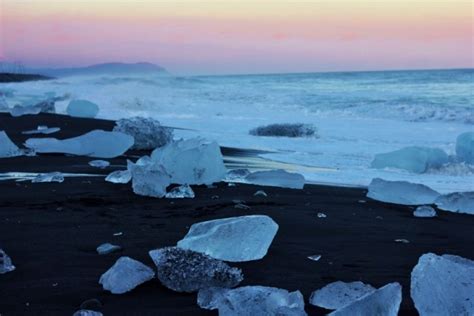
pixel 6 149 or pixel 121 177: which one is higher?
pixel 6 149

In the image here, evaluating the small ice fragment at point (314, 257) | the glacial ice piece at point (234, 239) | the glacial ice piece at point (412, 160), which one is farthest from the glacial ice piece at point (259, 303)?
the glacial ice piece at point (412, 160)

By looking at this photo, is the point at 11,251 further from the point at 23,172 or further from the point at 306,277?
the point at 23,172

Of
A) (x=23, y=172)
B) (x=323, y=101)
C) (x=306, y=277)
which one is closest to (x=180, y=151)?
(x=23, y=172)

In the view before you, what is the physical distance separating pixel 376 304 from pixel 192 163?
9.37 ft

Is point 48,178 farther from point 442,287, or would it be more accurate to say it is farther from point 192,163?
point 442,287

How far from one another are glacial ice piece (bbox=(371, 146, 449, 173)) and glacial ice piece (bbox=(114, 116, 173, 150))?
2.27 metres

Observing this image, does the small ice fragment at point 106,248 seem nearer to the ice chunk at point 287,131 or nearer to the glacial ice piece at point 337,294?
the glacial ice piece at point 337,294

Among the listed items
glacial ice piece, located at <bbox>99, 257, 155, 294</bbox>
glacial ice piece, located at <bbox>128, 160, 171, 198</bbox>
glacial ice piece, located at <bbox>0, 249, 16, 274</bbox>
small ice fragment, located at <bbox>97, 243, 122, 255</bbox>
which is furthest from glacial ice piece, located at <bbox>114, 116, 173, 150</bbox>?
glacial ice piece, located at <bbox>99, 257, 155, 294</bbox>

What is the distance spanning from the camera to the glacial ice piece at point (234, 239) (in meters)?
2.46

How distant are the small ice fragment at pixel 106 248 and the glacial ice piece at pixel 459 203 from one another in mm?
2197

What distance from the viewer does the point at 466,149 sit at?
6695 mm

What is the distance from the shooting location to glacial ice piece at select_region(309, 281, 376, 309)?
199cm

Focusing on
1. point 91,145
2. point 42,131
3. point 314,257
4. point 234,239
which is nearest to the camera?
point 234,239

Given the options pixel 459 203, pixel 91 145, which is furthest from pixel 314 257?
pixel 91 145
